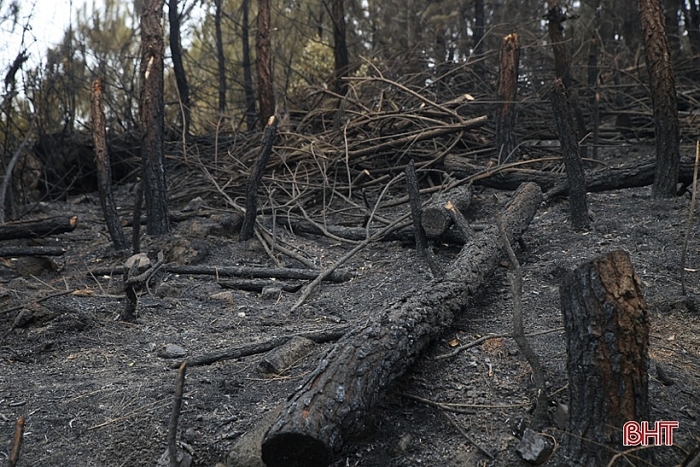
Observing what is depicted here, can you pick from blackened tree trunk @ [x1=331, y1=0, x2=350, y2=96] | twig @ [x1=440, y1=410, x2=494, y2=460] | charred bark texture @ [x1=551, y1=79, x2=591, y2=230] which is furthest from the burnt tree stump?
blackened tree trunk @ [x1=331, y1=0, x2=350, y2=96]

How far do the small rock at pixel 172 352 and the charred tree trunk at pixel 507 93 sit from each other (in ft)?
14.1

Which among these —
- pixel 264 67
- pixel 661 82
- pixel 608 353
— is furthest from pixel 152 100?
pixel 608 353

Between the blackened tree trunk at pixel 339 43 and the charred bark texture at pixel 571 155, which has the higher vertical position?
the blackened tree trunk at pixel 339 43

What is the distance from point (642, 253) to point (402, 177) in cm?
312

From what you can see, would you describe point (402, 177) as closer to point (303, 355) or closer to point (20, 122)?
point (303, 355)

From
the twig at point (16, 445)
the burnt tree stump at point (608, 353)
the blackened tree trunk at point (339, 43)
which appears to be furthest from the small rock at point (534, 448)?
the blackened tree trunk at point (339, 43)

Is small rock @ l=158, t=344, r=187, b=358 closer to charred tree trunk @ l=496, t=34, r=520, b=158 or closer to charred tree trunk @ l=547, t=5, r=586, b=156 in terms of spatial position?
charred tree trunk @ l=496, t=34, r=520, b=158

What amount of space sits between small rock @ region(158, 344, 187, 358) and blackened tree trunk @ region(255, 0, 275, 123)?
5416mm

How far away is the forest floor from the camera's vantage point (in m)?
2.99

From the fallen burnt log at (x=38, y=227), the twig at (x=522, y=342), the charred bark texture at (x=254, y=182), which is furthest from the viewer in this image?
the charred bark texture at (x=254, y=182)

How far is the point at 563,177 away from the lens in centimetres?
652

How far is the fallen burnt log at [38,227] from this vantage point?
6.34m

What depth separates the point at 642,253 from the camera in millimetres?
4969

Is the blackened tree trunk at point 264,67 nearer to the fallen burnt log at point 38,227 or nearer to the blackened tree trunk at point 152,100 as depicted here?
the blackened tree trunk at point 152,100
